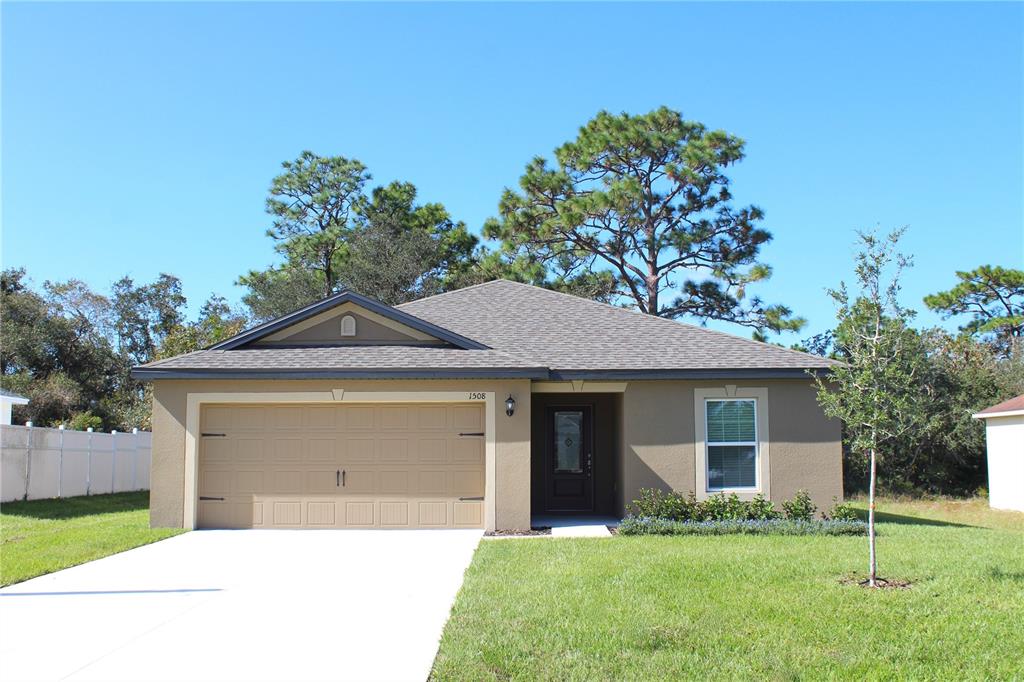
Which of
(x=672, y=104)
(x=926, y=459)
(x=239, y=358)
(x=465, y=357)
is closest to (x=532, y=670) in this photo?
(x=465, y=357)

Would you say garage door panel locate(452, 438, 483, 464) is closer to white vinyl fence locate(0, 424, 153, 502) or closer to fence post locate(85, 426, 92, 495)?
white vinyl fence locate(0, 424, 153, 502)

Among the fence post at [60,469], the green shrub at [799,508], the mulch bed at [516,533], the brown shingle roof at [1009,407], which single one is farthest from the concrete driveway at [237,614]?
the brown shingle roof at [1009,407]

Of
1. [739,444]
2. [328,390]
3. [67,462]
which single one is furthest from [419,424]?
[67,462]

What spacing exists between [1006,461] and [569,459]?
12606 mm

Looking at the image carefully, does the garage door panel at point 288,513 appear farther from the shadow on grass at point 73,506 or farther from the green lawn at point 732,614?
the shadow on grass at point 73,506

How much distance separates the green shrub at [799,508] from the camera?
13562 mm

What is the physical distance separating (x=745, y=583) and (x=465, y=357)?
21.6 ft

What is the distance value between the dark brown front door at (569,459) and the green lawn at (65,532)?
6645 millimetres

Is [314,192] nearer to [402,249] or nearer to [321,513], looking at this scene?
[402,249]

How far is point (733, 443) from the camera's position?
14.4m

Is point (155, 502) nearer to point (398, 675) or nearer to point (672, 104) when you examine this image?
point (398, 675)

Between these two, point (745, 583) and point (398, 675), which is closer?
point (398, 675)

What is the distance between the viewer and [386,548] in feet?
38.4

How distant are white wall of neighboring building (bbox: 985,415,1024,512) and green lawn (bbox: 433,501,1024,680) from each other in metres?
11.4
